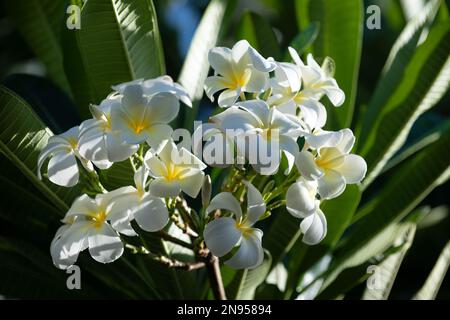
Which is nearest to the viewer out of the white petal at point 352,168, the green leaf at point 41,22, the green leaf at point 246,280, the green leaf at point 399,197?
the white petal at point 352,168

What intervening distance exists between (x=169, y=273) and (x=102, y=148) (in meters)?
0.38

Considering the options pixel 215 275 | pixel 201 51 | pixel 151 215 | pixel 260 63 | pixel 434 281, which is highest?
pixel 260 63

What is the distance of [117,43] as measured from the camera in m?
1.15

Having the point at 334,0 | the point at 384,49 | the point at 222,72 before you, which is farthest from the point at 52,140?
the point at 384,49

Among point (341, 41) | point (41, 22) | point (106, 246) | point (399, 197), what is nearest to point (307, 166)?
point (106, 246)

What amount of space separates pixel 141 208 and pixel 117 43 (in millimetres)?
335

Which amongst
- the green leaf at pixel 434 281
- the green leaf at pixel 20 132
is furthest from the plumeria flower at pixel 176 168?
the green leaf at pixel 434 281

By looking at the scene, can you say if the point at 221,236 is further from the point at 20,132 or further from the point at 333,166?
the point at 20,132

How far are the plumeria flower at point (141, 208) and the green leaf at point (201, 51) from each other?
1.73 feet

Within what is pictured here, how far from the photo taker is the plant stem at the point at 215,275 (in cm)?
108

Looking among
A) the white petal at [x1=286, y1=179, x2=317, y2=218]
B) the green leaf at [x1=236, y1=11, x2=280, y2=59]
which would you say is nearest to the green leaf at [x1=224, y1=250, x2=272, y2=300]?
the white petal at [x1=286, y1=179, x2=317, y2=218]

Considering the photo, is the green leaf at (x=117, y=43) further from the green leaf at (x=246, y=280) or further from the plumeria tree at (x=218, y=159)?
the green leaf at (x=246, y=280)

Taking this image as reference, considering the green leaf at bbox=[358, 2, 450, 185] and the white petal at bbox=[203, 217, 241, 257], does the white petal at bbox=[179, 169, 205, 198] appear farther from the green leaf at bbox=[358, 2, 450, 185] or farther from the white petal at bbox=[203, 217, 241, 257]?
the green leaf at bbox=[358, 2, 450, 185]
